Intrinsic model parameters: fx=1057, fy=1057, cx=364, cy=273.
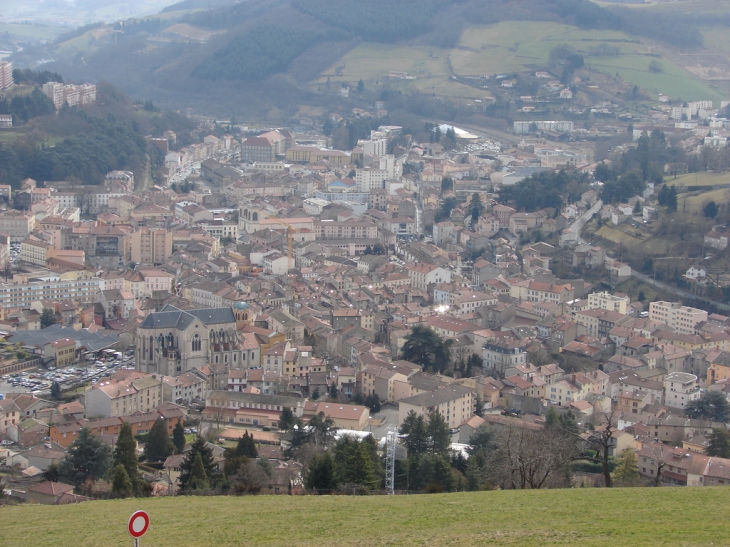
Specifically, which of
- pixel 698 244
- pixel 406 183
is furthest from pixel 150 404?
pixel 406 183

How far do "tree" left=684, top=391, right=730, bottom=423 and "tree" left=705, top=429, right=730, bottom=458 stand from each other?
2.59m

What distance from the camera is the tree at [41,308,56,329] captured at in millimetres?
24469

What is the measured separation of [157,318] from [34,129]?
24.6m

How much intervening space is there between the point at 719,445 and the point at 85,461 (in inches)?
388

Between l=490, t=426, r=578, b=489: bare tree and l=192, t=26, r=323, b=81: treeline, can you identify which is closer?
l=490, t=426, r=578, b=489: bare tree

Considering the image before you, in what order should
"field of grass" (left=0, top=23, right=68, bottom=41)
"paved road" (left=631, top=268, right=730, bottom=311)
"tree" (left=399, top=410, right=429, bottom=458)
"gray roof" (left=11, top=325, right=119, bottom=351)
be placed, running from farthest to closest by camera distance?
"field of grass" (left=0, top=23, right=68, bottom=41) → "paved road" (left=631, top=268, right=730, bottom=311) → "gray roof" (left=11, top=325, right=119, bottom=351) → "tree" (left=399, top=410, right=429, bottom=458)

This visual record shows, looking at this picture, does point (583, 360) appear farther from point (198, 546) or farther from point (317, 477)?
point (198, 546)

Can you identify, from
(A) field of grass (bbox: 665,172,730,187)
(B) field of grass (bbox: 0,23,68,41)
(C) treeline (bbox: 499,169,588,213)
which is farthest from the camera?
(B) field of grass (bbox: 0,23,68,41)

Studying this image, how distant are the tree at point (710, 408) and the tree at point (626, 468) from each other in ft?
12.5

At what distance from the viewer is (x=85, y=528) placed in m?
9.32

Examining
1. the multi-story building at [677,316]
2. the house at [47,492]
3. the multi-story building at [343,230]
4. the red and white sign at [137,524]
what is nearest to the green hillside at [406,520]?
the red and white sign at [137,524]

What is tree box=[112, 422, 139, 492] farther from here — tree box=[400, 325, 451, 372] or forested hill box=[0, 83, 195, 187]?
forested hill box=[0, 83, 195, 187]

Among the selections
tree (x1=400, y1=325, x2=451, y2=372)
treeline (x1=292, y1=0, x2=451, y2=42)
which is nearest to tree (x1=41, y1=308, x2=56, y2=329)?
tree (x1=400, y1=325, x2=451, y2=372)

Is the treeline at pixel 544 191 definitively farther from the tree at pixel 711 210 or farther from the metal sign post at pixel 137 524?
the metal sign post at pixel 137 524
